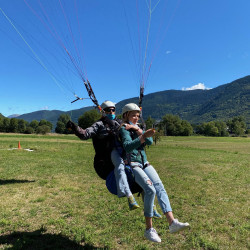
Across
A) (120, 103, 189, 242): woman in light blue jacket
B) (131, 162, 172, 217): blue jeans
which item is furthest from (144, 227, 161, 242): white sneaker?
(131, 162, 172, 217): blue jeans

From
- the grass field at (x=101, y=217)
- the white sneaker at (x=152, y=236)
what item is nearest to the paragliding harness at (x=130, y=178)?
the white sneaker at (x=152, y=236)

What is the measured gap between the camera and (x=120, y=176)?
371 cm

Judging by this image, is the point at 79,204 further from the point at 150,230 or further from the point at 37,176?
the point at 37,176

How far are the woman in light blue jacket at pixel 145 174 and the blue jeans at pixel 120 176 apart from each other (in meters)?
0.19

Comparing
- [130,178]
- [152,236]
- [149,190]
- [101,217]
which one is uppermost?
[130,178]

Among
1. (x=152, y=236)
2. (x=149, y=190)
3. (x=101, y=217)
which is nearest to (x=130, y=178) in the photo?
(x=149, y=190)

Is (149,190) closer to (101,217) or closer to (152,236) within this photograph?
(152,236)

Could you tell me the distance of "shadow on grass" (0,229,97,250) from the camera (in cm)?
397

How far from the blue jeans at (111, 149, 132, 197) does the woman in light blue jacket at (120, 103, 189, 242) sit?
0.19 metres

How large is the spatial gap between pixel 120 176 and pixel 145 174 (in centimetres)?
46

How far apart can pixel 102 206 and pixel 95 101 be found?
10.9 feet

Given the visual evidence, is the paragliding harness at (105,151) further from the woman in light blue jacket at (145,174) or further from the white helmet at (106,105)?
the white helmet at (106,105)

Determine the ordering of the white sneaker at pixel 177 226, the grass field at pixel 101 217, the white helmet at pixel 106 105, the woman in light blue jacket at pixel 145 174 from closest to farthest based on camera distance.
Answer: the white sneaker at pixel 177 226 → the woman in light blue jacket at pixel 145 174 → the grass field at pixel 101 217 → the white helmet at pixel 106 105

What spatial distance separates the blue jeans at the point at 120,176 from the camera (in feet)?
12.0
